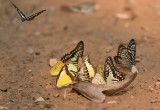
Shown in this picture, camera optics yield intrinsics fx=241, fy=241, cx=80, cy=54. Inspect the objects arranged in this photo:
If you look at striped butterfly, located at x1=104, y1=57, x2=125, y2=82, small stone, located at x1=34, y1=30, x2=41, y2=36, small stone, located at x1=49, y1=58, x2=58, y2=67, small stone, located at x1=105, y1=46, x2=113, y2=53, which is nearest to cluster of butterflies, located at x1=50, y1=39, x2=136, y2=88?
striped butterfly, located at x1=104, y1=57, x2=125, y2=82

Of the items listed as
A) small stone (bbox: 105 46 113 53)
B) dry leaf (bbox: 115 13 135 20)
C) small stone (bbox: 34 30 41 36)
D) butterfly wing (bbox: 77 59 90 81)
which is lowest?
butterfly wing (bbox: 77 59 90 81)

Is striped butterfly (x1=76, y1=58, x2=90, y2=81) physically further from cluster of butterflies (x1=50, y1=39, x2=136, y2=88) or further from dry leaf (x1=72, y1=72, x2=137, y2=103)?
dry leaf (x1=72, y1=72, x2=137, y2=103)

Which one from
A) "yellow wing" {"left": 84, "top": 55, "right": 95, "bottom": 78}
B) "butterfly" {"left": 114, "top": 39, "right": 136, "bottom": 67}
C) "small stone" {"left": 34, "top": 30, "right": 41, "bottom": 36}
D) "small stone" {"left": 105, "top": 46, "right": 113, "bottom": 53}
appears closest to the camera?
"yellow wing" {"left": 84, "top": 55, "right": 95, "bottom": 78}

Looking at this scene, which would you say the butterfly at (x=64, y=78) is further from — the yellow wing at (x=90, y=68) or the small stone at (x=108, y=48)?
the small stone at (x=108, y=48)

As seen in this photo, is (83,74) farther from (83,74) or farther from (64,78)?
(64,78)

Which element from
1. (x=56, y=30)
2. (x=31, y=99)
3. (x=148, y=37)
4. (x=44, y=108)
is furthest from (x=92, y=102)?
(x=56, y=30)

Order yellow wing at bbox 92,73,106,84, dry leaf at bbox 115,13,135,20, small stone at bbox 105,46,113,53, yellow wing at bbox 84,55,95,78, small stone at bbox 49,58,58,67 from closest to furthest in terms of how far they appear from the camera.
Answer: yellow wing at bbox 92,73,106,84 < yellow wing at bbox 84,55,95,78 < small stone at bbox 49,58,58,67 < small stone at bbox 105,46,113,53 < dry leaf at bbox 115,13,135,20

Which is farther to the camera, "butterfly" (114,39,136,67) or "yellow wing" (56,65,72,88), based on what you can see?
"butterfly" (114,39,136,67)

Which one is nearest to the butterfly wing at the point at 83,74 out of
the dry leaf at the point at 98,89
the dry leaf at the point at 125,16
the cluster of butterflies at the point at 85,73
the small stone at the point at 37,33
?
the cluster of butterflies at the point at 85,73
